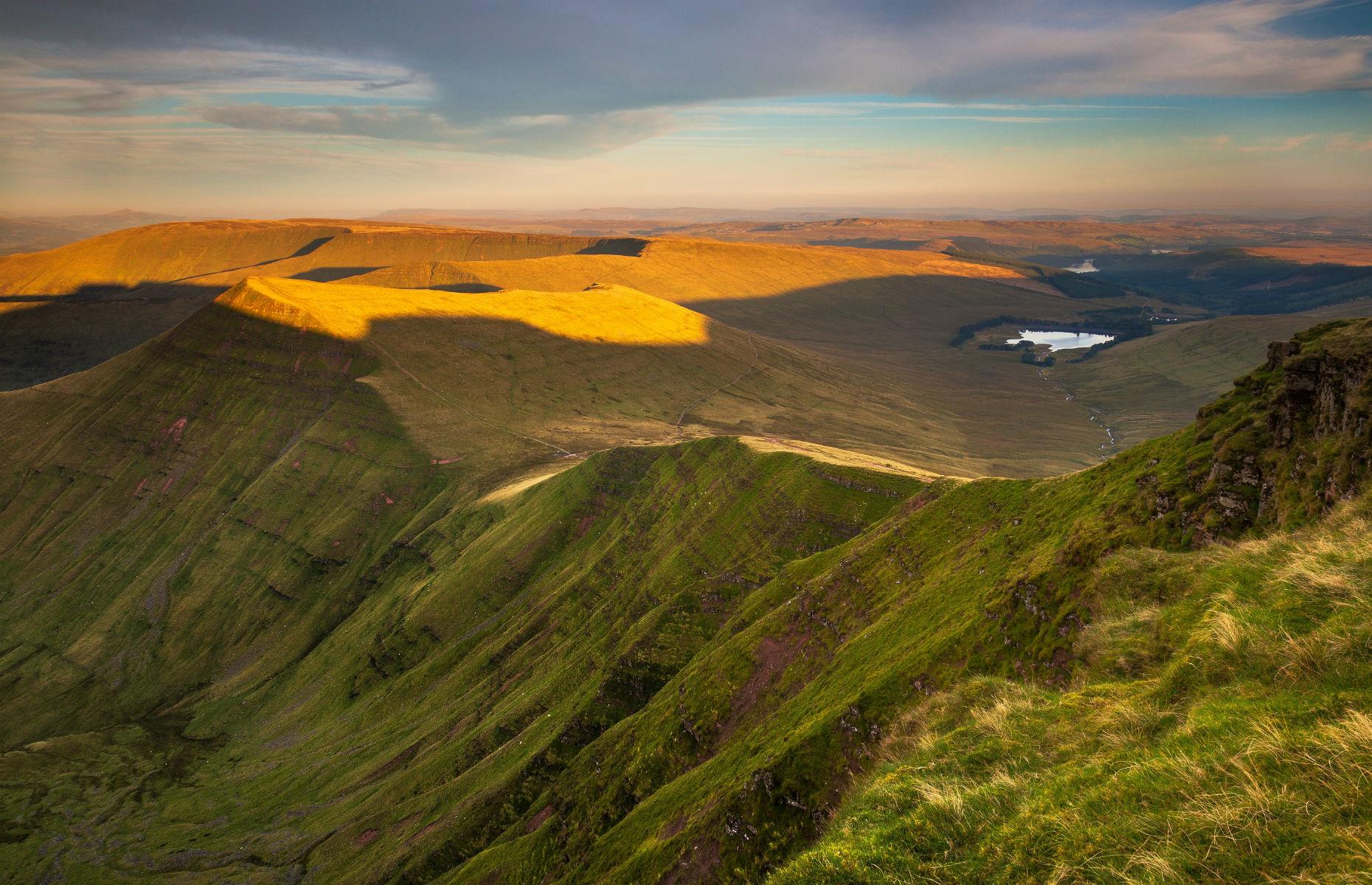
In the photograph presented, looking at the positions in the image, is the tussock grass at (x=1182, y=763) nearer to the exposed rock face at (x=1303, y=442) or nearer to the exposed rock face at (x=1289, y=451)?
the exposed rock face at (x=1303, y=442)

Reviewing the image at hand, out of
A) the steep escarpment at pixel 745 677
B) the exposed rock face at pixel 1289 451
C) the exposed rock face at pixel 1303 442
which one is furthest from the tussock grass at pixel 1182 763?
the exposed rock face at pixel 1289 451

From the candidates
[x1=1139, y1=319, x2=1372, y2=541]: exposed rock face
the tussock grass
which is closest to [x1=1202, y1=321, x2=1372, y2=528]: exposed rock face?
[x1=1139, y1=319, x2=1372, y2=541]: exposed rock face

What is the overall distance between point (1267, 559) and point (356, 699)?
14863 centimetres

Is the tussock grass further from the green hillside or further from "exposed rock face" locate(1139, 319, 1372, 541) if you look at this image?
"exposed rock face" locate(1139, 319, 1372, 541)

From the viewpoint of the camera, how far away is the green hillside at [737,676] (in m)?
16.2

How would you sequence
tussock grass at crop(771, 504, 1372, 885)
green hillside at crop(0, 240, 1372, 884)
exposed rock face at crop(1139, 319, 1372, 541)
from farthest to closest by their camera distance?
1. exposed rock face at crop(1139, 319, 1372, 541)
2. green hillside at crop(0, 240, 1372, 884)
3. tussock grass at crop(771, 504, 1372, 885)

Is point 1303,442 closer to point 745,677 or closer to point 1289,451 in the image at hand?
point 1289,451

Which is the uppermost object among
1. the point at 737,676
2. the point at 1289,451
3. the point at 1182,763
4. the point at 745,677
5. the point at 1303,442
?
the point at 1303,442

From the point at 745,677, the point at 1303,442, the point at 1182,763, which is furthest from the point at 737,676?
the point at 1182,763

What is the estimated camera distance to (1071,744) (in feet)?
61.9

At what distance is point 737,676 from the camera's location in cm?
6066

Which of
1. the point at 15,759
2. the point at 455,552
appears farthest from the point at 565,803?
the point at 15,759

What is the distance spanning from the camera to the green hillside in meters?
16.2

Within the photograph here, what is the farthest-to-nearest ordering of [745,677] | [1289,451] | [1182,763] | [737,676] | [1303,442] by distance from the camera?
[737,676] → [745,677] → [1289,451] → [1303,442] → [1182,763]
